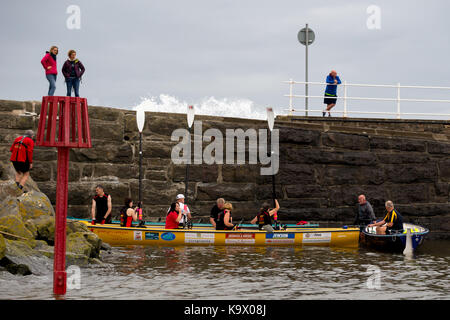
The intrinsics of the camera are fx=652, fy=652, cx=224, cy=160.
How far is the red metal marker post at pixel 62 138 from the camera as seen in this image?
8.85 meters

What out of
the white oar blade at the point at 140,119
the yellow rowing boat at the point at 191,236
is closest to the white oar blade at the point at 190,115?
the white oar blade at the point at 140,119

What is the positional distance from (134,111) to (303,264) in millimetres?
8216

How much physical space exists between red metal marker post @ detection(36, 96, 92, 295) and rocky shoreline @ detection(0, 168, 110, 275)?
233 cm

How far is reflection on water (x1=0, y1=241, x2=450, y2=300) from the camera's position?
10.2 metres

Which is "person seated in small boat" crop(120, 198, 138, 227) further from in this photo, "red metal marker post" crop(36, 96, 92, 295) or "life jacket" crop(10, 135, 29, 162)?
"red metal marker post" crop(36, 96, 92, 295)

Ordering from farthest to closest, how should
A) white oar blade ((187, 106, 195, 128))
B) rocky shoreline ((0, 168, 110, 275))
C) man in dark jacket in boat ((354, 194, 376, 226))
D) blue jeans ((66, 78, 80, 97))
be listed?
man in dark jacket in boat ((354, 194, 376, 226)), white oar blade ((187, 106, 195, 128)), blue jeans ((66, 78, 80, 97)), rocky shoreline ((0, 168, 110, 275))

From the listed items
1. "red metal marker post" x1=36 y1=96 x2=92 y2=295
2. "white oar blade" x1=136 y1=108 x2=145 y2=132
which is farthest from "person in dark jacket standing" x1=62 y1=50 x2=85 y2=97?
"red metal marker post" x1=36 y1=96 x2=92 y2=295

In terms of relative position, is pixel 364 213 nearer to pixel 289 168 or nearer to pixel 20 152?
pixel 289 168

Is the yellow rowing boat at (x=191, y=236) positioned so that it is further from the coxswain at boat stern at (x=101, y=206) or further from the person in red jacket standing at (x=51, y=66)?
the person in red jacket standing at (x=51, y=66)

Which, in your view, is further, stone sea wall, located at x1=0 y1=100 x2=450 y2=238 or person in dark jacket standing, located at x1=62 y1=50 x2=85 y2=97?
stone sea wall, located at x1=0 y1=100 x2=450 y2=238

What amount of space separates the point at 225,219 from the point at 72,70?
6.28 metres

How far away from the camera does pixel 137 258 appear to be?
47.7 feet
